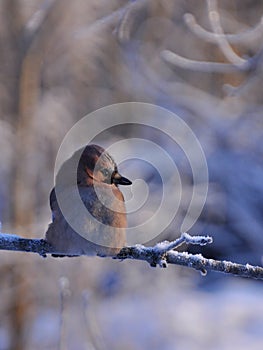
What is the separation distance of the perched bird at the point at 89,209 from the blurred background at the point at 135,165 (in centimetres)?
195

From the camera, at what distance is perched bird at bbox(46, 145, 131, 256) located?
159cm

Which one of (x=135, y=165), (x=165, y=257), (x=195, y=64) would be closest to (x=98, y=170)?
(x=165, y=257)

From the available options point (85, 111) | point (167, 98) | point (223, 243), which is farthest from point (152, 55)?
point (223, 243)

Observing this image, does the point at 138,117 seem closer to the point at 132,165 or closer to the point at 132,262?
the point at 132,165

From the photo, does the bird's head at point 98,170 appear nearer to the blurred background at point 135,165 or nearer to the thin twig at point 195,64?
the thin twig at point 195,64

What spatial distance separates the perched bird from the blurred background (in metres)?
1.95

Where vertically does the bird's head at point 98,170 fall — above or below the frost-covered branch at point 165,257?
above

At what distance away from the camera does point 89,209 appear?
161 centimetres

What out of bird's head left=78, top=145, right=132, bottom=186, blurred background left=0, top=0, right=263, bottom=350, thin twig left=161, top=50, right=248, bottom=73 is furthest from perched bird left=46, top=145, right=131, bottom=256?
blurred background left=0, top=0, right=263, bottom=350

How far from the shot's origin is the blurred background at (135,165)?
153 inches

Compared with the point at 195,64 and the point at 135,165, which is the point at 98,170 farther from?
the point at 135,165

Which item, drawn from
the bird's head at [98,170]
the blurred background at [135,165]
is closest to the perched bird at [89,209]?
the bird's head at [98,170]

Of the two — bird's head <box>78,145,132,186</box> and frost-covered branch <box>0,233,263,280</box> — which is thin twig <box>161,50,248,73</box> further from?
frost-covered branch <box>0,233,263,280</box>

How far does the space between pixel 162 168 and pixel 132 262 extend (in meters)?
0.71
